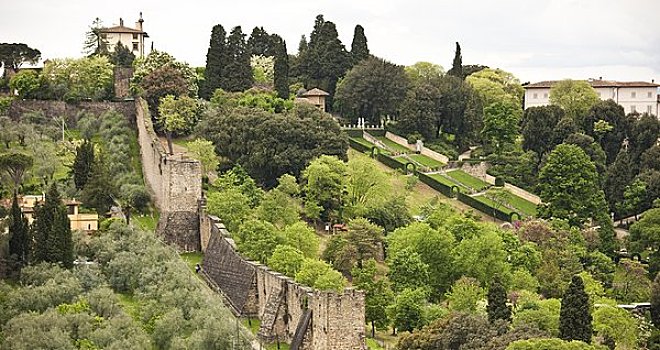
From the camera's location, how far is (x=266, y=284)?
146 ft

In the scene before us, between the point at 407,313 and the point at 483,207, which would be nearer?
the point at 407,313

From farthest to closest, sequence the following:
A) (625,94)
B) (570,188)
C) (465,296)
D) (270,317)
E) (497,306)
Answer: (625,94) < (570,188) < (465,296) < (497,306) < (270,317)

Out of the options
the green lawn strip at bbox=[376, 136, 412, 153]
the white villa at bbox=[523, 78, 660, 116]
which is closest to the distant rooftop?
the white villa at bbox=[523, 78, 660, 116]

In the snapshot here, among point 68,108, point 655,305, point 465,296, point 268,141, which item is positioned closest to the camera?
point 465,296

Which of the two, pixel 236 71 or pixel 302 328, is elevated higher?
pixel 236 71

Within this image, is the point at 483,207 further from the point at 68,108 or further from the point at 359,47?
the point at 68,108

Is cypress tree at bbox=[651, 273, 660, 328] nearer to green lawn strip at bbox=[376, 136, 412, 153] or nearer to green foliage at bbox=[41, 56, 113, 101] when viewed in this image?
green lawn strip at bbox=[376, 136, 412, 153]

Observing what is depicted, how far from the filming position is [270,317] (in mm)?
43000

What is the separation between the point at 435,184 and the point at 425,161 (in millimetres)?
4948

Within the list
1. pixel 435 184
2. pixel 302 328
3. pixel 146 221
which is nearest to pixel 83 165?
pixel 146 221

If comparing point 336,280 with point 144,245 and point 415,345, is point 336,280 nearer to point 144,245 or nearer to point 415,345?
point 415,345

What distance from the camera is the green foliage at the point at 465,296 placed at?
46156 millimetres

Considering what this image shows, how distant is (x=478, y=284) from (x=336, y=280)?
854 cm

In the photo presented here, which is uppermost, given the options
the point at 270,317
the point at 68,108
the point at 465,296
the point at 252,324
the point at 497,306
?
the point at 68,108
